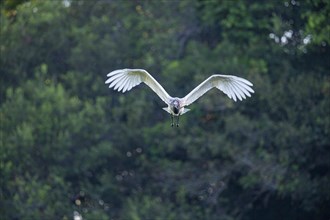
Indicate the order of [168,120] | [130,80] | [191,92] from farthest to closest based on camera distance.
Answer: [168,120]
[130,80]
[191,92]

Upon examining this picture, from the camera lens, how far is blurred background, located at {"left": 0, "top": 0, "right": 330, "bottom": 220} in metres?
26.8

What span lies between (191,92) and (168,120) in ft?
36.2

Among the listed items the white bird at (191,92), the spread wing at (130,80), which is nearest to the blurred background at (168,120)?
the white bird at (191,92)

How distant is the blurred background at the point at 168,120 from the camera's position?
26.8 metres

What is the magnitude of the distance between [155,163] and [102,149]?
4.09ft

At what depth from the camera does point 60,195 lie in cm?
2753

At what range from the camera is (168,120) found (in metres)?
28.4

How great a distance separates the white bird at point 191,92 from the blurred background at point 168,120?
8.65 metres

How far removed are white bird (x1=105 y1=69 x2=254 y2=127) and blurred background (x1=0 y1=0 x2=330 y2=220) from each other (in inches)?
341

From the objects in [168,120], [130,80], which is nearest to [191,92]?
[130,80]

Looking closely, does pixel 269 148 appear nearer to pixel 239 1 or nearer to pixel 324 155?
pixel 324 155

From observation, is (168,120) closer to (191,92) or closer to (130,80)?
(130,80)

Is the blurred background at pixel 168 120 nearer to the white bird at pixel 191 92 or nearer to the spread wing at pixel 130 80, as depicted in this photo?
the white bird at pixel 191 92

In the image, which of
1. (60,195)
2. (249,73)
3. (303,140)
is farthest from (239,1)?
(60,195)
